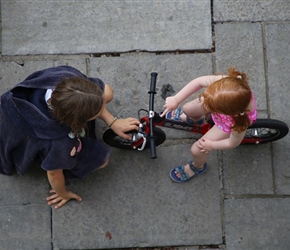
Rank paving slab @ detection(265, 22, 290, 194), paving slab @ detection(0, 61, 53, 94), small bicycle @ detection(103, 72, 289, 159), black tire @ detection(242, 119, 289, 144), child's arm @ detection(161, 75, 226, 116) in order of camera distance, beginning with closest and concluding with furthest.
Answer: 1. child's arm @ detection(161, 75, 226, 116)
2. small bicycle @ detection(103, 72, 289, 159)
3. black tire @ detection(242, 119, 289, 144)
4. paving slab @ detection(265, 22, 290, 194)
5. paving slab @ detection(0, 61, 53, 94)

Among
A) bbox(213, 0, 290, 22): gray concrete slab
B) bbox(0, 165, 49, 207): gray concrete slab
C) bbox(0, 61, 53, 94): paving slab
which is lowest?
bbox(0, 165, 49, 207): gray concrete slab

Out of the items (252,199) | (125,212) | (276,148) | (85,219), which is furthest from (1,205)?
(276,148)

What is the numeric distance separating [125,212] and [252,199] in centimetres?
85

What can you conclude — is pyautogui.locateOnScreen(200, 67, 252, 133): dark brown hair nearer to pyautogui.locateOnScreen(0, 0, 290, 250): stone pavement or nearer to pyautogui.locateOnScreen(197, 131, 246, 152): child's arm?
pyautogui.locateOnScreen(197, 131, 246, 152): child's arm

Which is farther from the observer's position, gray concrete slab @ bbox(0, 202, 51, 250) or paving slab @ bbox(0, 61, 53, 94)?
paving slab @ bbox(0, 61, 53, 94)

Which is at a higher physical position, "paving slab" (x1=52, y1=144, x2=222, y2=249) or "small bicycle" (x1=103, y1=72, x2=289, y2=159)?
"small bicycle" (x1=103, y1=72, x2=289, y2=159)

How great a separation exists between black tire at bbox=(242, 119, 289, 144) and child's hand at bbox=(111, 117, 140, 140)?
2.34 feet

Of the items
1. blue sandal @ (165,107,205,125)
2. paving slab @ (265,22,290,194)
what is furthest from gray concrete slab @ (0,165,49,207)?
paving slab @ (265,22,290,194)

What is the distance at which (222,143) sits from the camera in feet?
9.23

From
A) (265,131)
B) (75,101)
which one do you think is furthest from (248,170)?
(75,101)

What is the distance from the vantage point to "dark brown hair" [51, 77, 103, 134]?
8.18 ft

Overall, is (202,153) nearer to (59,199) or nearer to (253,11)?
(59,199)

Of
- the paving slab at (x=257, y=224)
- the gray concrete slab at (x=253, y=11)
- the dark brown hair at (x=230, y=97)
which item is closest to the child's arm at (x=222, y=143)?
the dark brown hair at (x=230, y=97)

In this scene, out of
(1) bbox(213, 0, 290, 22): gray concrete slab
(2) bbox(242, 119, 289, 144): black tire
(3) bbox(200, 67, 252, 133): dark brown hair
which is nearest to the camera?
(3) bbox(200, 67, 252, 133): dark brown hair
